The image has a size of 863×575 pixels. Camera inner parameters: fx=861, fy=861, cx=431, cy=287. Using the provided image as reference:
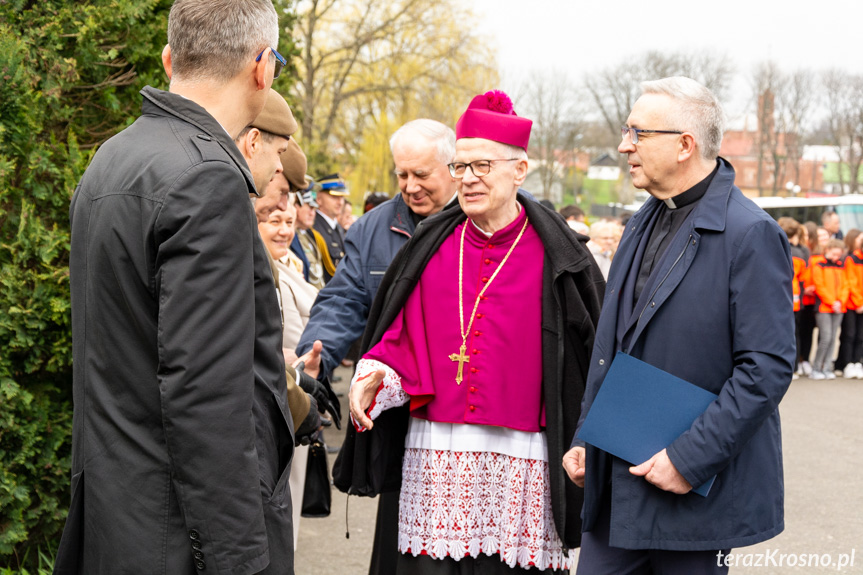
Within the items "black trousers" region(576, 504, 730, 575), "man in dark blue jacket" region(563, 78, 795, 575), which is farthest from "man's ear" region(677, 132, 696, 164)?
"black trousers" region(576, 504, 730, 575)

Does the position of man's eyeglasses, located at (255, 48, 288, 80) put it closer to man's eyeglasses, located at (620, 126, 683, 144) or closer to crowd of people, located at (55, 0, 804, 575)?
crowd of people, located at (55, 0, 804, 575)

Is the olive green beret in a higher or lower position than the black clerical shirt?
higher

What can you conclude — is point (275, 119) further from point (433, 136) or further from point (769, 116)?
point (769, 116)

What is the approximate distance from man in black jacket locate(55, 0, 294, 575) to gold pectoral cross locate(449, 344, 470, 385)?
1.32 meters

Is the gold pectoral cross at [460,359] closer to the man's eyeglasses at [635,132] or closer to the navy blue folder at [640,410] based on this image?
the navy blue folder at [640,410]

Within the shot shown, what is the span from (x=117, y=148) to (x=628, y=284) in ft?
5.66

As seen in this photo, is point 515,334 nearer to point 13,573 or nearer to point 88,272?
point 88,272

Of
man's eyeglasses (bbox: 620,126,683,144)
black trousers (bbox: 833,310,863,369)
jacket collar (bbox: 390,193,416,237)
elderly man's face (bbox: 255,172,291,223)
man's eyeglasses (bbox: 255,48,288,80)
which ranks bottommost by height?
black trousers (bbox: 833,310,863,369)

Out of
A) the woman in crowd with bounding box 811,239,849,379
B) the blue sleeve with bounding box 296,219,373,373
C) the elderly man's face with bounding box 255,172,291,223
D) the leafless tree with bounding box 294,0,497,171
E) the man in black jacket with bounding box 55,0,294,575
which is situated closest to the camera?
the man in black jacket with bounding box 55,0,294,575

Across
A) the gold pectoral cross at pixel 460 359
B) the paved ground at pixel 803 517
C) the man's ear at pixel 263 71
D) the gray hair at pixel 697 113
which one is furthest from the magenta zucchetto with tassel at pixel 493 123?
the paved ground at pixel 803 517

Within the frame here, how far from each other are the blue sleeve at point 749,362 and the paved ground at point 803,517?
2.86m

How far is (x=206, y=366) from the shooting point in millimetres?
1807

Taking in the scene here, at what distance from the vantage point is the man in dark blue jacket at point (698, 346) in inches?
102

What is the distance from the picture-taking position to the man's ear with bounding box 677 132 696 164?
2848 millimetres
